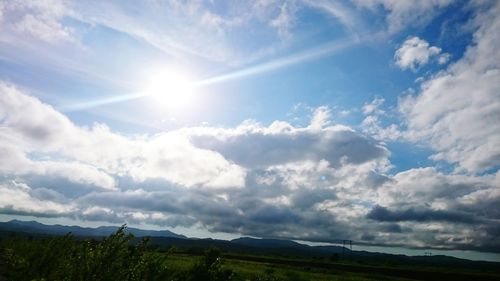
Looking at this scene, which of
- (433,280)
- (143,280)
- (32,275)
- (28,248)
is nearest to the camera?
(143,280)

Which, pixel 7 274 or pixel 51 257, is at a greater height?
pixel 51 257

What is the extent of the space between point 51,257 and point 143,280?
12122mm

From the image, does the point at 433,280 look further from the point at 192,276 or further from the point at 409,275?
the point at 192,276

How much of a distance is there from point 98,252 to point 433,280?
65536 mm

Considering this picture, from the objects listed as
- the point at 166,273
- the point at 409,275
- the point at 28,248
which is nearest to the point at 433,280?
the point at 409,275

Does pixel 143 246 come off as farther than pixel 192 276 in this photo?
No

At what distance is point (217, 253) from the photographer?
1664cm

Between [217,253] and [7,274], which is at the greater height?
[217,253]

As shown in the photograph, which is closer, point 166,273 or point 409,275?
point 166,273

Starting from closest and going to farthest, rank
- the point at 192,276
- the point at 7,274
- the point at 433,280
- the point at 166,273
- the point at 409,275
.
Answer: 1. the point at 166,273
2. the point at 192,276
3. the point at 7,274
4. the point at 433,280
5. the point at 409,275

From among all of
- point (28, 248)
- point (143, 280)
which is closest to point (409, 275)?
point (28, 248)

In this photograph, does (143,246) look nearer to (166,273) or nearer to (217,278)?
(166,273)

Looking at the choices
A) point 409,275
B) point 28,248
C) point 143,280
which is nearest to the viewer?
point 143,280

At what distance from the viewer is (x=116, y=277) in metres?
11.7
